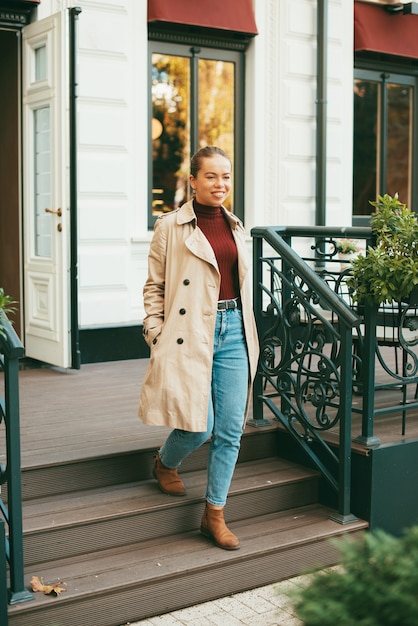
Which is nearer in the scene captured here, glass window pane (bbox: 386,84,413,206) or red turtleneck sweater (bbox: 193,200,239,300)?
red turtleneck sweater (bbox: 193,200,239,300)

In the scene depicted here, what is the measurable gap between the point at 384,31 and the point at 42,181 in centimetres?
451

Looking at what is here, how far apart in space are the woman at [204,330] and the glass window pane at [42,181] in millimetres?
3176

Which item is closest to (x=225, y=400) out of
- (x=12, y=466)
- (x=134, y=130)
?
(x=12, y=466)

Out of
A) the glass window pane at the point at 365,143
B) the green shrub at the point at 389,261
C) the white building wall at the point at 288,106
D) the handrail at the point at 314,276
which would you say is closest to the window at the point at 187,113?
the white building wall at the point at 288,106

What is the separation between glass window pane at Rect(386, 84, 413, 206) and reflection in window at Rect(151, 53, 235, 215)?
7.80 ft

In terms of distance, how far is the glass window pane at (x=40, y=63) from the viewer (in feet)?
24.4

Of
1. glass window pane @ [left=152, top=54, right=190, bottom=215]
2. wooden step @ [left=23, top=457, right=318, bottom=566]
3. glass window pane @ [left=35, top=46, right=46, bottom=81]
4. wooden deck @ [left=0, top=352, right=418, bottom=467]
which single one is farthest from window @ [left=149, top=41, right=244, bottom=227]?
wooden step @ [left=23, top=457, right=318, bottom=566]

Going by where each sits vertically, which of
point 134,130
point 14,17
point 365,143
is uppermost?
point 14,17

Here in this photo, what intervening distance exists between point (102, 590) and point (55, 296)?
3617 mm

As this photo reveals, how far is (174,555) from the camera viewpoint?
4629mm

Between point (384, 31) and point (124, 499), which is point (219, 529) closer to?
point (124, 499)

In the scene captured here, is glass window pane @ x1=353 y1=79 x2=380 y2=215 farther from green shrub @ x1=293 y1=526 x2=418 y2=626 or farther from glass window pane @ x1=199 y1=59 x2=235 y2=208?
green shrub @ x1=293 y1=526 x2=418 y2=626

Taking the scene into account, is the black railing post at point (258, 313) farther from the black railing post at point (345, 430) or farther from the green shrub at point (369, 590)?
the green shrub at point (369, 590)

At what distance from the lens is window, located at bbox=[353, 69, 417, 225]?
10.4 m
